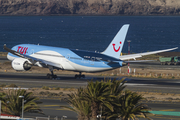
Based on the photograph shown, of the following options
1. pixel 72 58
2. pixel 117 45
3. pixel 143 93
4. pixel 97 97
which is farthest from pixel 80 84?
pixel 97 97

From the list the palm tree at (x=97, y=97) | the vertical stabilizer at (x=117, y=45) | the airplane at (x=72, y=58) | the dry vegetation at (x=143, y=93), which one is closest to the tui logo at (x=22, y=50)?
the airplane at (x=72, y=58)

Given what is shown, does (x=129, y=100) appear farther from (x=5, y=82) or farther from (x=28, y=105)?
(x=5, y=82)

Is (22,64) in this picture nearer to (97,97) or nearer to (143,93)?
(143,93)

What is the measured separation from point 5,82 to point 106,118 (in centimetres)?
3907

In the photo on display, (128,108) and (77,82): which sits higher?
(128,108)

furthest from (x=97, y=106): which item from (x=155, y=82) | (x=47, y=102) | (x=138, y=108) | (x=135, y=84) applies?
(x=155, y=82)

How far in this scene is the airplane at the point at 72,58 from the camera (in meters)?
60.8

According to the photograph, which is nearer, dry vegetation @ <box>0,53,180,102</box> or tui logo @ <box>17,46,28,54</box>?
dry vegetation @ <box>0,53,180,102</box>

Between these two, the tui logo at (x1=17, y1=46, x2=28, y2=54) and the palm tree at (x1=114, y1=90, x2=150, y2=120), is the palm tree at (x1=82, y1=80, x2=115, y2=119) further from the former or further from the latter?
the tui logo at (x1=17, y1=46, x2=28, y2=54)

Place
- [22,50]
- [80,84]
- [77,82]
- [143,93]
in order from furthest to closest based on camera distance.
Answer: [22,50] < [77,82] < [80,84] < [143,93]

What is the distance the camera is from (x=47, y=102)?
152 feet

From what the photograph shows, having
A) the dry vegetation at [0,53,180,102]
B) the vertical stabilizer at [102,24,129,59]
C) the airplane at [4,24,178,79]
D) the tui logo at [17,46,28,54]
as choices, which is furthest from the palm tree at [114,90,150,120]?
the tui logo at [17,46,28,54]

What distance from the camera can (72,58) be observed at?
6425 cm

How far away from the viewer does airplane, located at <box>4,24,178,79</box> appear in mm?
60750
